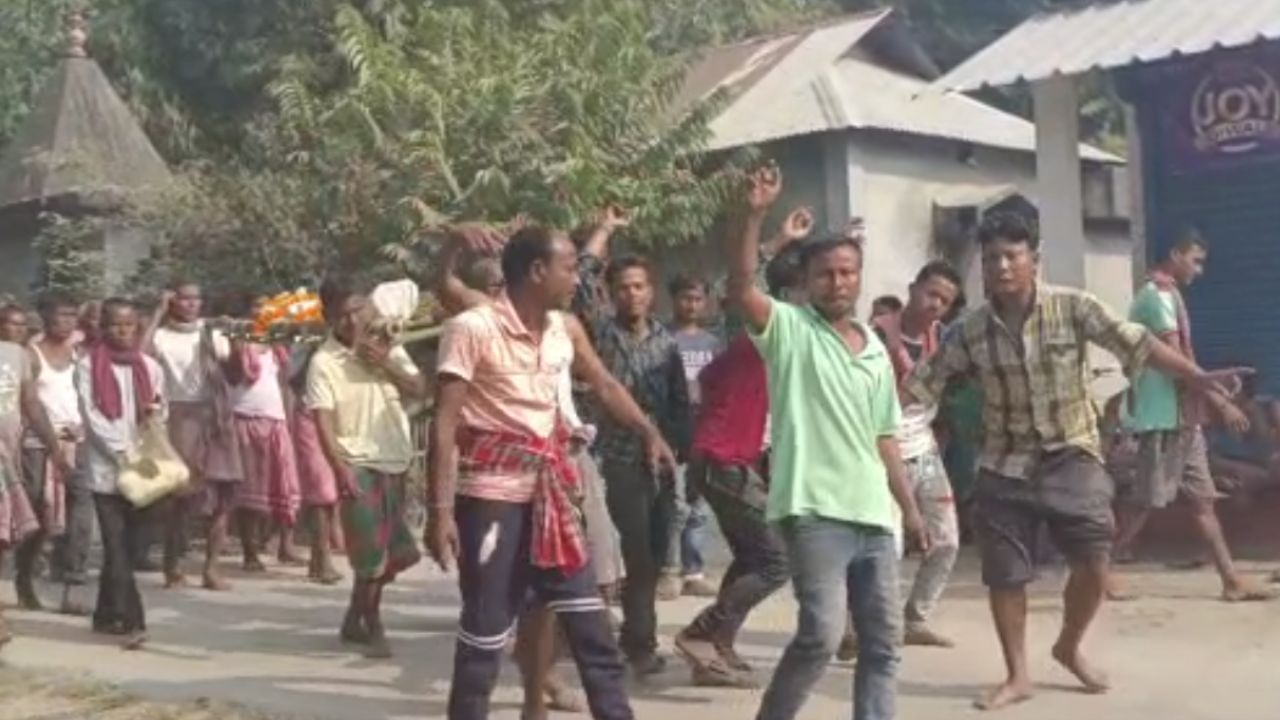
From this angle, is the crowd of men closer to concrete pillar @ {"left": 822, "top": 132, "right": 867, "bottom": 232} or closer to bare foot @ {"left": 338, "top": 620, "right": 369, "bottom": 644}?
bare foot @ {"left": 338, "top": 620, "right": 369, "bottom": 644}

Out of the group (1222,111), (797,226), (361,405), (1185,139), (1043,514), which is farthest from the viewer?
(1185,139)

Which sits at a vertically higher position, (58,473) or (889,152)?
(889,152)

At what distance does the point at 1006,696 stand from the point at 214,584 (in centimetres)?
522

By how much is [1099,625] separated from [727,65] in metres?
14.2

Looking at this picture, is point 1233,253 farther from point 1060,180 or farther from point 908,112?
point 908,112

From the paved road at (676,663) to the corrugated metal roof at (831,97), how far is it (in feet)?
30.8

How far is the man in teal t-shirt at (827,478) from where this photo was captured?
5.53 metres

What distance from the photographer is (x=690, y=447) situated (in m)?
7.30

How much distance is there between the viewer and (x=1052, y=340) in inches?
256

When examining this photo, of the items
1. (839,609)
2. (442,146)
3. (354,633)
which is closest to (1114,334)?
(839,609)

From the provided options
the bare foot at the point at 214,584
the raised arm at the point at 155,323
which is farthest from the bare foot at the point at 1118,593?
the raised arm at the point at 155,323

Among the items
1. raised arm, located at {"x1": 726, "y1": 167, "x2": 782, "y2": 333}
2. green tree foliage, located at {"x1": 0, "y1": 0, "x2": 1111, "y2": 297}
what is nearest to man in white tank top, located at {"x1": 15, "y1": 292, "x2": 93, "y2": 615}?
green tree foliage, located at {"x1": 0, "y1": 0, "x2": 1111, "y2": 297}

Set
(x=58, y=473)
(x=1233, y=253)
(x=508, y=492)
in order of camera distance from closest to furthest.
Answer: (x=508, y=492) < (x=58, y=473) < (x=1233, y=253)

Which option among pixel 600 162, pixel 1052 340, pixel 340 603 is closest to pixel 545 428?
pixel 1052 340
